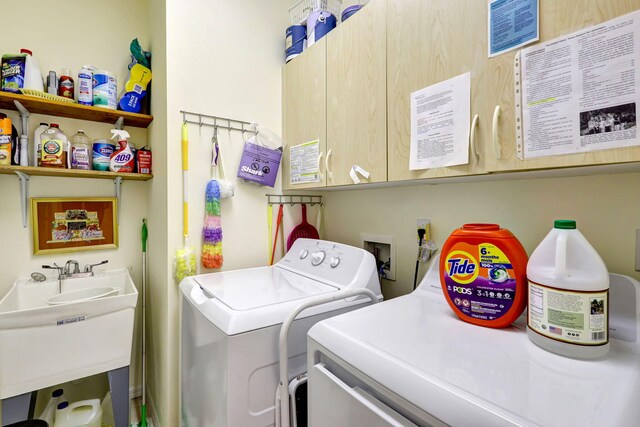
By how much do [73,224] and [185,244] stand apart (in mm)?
808

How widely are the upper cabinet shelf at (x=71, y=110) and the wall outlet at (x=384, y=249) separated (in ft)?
4.93

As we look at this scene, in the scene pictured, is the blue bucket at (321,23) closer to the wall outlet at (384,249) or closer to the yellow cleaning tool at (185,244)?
the yellow cleaning tool at (185,244)

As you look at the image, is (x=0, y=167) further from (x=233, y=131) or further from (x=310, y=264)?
(x=310, y=264)

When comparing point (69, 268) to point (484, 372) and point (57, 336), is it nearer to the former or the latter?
point (57, 336)

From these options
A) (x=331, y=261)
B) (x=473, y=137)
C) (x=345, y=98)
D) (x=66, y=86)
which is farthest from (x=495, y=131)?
(x=66, y=86)

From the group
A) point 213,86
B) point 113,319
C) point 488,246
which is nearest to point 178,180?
point 213,86

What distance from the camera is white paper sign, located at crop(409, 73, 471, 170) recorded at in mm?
935

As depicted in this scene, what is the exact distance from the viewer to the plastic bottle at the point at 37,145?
1596 millimetres

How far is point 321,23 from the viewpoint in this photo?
1635 millimetres

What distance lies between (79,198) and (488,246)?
7.11ft

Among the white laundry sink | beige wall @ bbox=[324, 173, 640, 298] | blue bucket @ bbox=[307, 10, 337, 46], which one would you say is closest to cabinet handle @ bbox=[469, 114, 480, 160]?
beige wall @ bbox=[324, 173, 640, 298]

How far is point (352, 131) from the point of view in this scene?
1369mm

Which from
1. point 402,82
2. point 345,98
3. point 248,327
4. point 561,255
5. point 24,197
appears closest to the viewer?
point 561,255

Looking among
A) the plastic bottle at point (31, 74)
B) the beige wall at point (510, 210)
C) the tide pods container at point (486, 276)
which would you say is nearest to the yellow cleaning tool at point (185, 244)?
the plastic bottle at point (31, 74)
